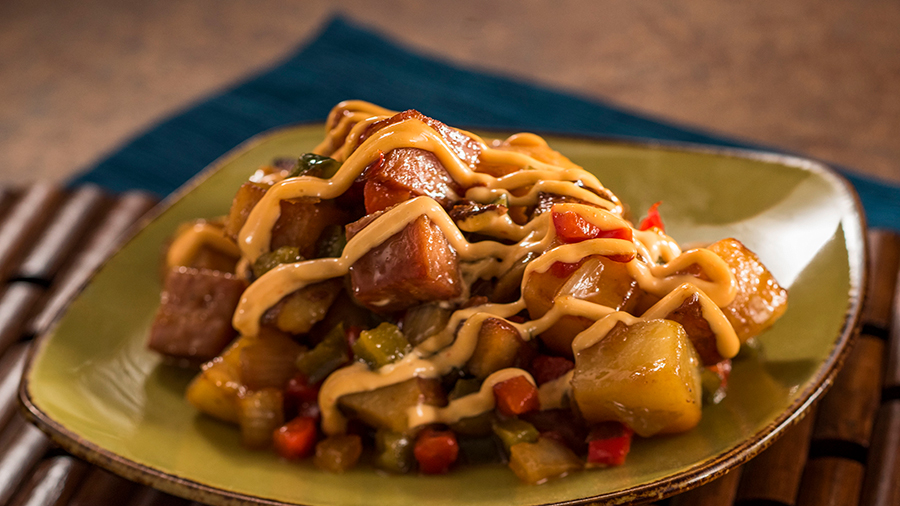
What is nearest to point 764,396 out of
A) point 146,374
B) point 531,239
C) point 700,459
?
point 700,459

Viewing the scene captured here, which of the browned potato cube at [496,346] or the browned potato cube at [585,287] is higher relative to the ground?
the browned potato cube at [585,287]

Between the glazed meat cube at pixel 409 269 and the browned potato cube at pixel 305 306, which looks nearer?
the glazed meat cube at pixel 409 269

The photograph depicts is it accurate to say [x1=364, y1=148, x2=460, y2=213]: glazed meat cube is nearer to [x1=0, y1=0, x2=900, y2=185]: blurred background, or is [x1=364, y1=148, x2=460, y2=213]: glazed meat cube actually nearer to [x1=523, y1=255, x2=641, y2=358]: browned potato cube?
[x1=523, y1=255, x2=641, y2=358]: browned potato cube

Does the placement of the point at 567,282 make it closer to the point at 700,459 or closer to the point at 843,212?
the point at 700,459

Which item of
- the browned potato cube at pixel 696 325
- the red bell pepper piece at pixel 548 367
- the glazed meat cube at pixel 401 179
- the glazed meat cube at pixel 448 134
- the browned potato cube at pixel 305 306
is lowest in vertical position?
the browned potato cube at pixel 305 306

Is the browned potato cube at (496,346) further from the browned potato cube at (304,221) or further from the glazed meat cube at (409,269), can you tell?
the browned potato cube at (304,221)

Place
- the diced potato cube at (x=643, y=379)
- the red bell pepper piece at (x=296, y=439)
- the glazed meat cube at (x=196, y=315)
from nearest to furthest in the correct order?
the diced potato cube at (x=643, y=379) → the red bell pepper piece at (x=296, y=439) → the glazed meat cube at (x=196, y=315)

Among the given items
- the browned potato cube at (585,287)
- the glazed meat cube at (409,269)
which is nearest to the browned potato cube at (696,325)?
the browned potato cube at (585,287)

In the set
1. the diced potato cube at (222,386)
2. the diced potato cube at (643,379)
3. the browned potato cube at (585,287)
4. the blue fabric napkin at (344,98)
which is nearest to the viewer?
the diced potato cube at (643,379)
